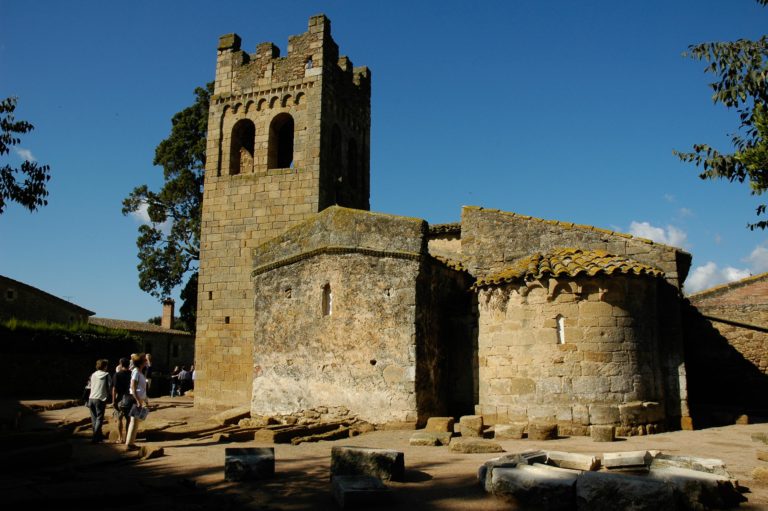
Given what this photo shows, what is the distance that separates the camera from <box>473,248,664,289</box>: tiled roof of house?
408 inches

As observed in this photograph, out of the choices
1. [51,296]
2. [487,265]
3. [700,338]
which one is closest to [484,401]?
[487,265]

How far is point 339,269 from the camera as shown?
11.9m

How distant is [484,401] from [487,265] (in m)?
2.97

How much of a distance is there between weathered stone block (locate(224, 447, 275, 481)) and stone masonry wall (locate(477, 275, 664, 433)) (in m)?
5.27

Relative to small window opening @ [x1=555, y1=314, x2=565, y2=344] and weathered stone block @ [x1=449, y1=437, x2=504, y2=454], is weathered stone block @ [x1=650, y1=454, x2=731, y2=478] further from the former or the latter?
small window opening @ [x1=555, y1=314, x2=565, y2=344]

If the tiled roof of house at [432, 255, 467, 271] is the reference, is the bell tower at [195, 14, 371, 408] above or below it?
above

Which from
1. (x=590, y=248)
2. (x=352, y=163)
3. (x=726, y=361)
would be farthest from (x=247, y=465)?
(x=352, y=163)

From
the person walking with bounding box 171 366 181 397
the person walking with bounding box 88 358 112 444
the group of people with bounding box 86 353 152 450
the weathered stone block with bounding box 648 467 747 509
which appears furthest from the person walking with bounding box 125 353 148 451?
the person walking with bounding box 171 366 181 397

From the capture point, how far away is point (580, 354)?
1031 cm

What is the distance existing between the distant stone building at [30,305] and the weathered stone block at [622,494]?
26.7 meters

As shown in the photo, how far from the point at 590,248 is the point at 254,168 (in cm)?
1073

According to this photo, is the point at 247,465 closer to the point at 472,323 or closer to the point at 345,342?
the point at 345,342

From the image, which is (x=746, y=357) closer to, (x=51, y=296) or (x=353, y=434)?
(x=353, y=434)

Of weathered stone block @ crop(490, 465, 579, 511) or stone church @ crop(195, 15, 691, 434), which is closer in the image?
weathered stone block @ crop(490, 465, 579, 511)
